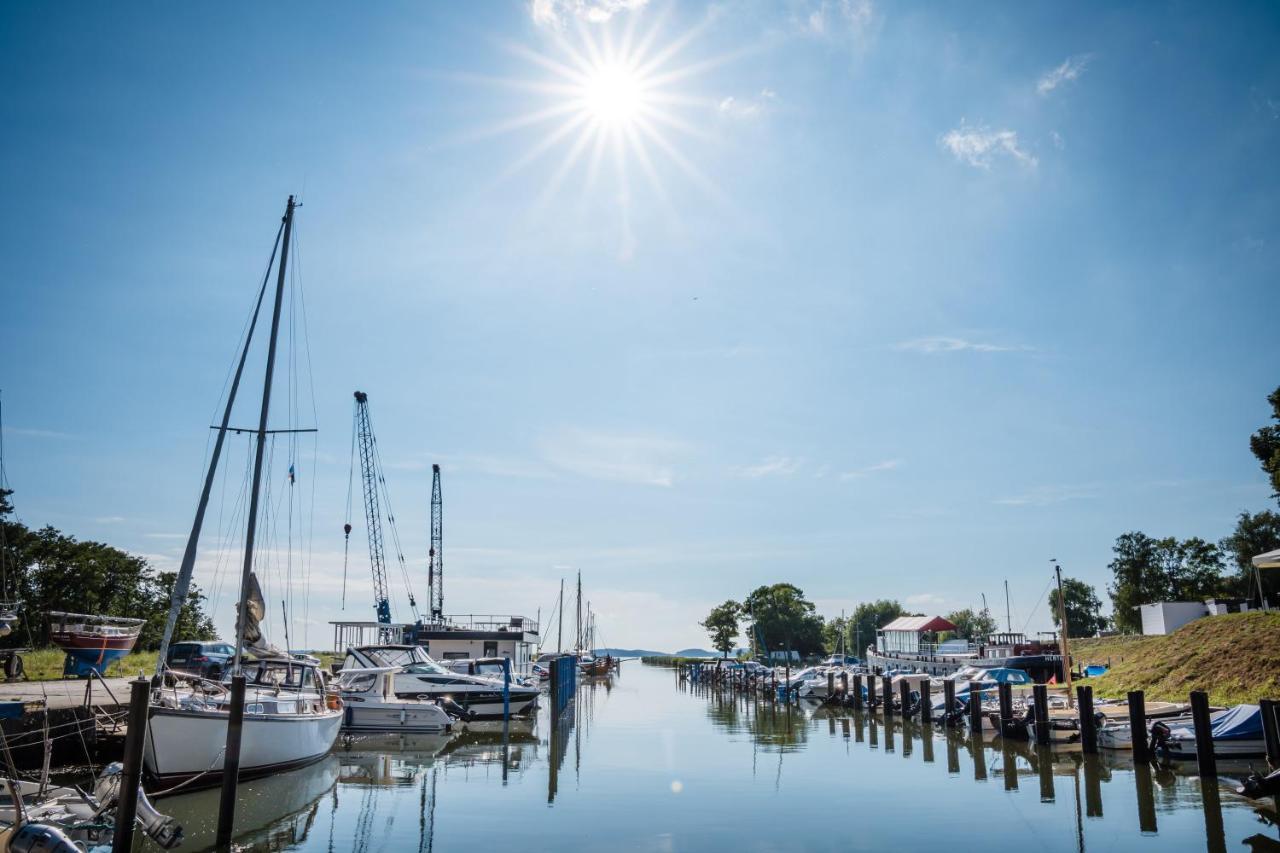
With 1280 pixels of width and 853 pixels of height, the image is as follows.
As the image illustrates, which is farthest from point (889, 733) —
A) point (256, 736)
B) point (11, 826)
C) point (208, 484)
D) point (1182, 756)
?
point (11, 826)

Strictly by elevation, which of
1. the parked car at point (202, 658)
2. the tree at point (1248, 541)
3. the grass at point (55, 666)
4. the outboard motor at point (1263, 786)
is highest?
the tree at point (1248, 541)

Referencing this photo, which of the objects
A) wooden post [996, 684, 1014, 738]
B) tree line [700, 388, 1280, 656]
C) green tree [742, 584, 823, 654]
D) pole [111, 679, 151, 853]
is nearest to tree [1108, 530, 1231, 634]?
tree line [700, 388, 1280, 656]

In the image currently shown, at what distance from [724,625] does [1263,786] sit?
13917 centimetres

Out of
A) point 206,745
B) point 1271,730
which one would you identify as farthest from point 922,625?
point 206,745

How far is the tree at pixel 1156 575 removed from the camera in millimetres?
99188

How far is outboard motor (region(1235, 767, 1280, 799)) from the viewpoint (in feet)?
64.7

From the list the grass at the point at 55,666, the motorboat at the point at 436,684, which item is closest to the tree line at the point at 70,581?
the grass at the point at 55,666

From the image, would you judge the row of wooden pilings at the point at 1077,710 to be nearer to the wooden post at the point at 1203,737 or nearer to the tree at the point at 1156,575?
the wooden post at the point at 1203,737

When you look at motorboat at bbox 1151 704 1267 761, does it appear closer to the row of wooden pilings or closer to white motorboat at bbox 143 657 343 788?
the row of wooden pilings

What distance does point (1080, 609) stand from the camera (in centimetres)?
14400

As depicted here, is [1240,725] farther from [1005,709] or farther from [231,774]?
[231,774]

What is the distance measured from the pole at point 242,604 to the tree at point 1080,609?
13787 cm

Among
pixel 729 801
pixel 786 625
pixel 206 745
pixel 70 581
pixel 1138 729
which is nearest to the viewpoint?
pixel 206 745

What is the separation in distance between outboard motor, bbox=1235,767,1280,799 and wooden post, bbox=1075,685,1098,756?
7.96m
